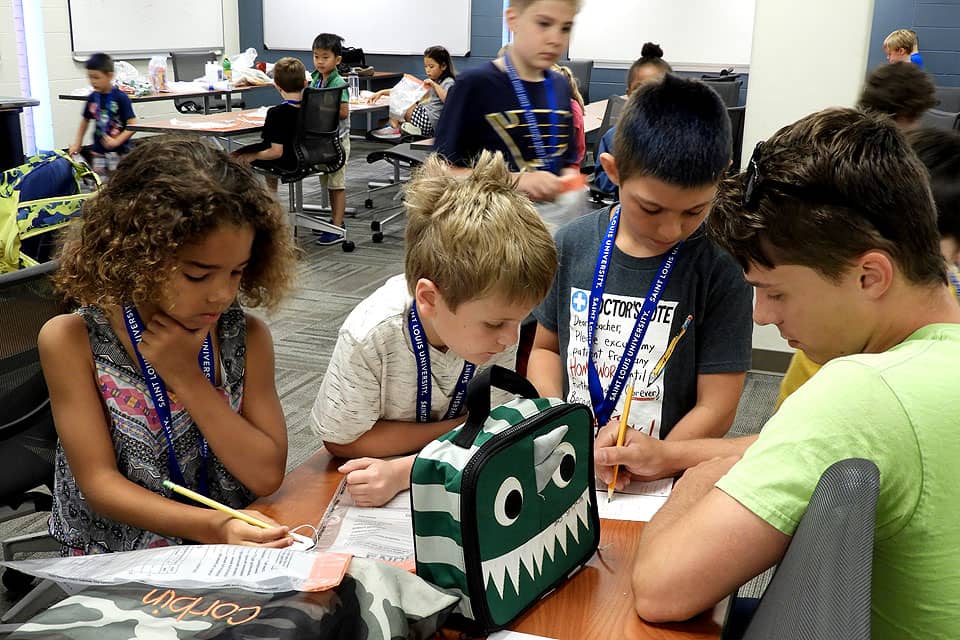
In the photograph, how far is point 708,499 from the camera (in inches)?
36.9

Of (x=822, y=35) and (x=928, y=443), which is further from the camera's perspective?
(x=822, y=35)

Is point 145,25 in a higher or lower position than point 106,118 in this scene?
higher

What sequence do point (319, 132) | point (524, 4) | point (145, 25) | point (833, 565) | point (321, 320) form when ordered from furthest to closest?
point (145, 25) < point (319, 132) < point (321, 320) < point (524, 4) < point (833, 565)

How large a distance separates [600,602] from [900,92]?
2.51 metres

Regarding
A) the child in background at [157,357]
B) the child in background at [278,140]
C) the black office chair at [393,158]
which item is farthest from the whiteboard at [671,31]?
the child in background at [157,357]

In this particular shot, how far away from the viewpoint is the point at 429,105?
23.6ft

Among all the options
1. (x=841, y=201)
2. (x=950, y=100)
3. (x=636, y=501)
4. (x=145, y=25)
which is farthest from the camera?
(x=145, y=25)

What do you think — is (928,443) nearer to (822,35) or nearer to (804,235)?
(804,235)

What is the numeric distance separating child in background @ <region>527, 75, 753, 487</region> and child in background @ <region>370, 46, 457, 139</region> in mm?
5156

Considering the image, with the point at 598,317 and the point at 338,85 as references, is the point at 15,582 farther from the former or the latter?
the point at 338,85

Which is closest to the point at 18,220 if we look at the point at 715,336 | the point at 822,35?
the point at 715,336

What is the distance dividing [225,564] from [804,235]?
72 centimetres

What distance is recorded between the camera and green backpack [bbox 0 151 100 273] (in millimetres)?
2158

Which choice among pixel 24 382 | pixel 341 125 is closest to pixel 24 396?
pixel 24 382
